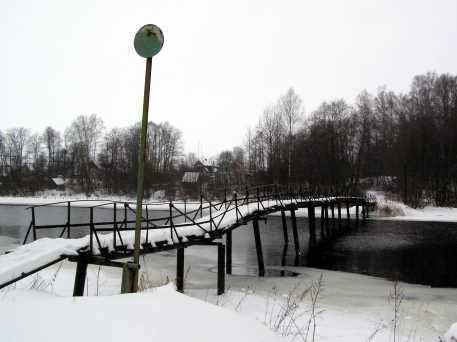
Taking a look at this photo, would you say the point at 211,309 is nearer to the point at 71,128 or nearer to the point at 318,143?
the point at 318,143

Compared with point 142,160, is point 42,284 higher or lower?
lower

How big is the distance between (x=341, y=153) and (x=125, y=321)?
5884cm

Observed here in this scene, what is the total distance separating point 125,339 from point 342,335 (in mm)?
6808

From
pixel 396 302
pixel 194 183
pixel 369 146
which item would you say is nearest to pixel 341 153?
pixel 369 146

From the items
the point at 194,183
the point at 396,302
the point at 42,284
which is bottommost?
the point at 396,302

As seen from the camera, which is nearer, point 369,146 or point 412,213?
point 412,213

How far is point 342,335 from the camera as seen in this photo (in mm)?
8758

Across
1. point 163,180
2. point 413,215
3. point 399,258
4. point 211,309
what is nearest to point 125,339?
point 211,309

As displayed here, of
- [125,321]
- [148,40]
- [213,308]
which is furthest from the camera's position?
[148,40]

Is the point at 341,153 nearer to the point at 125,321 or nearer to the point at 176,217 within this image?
the point at 176,217

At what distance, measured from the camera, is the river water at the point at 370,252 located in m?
17.6

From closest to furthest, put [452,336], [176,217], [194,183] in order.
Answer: [452,336] → [176,217] → [194,183]

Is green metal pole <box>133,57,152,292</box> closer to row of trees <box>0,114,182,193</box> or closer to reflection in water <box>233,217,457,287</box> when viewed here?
reflection in water <box>233,217,457,287</box>

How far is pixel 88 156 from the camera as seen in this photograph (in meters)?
82.8
